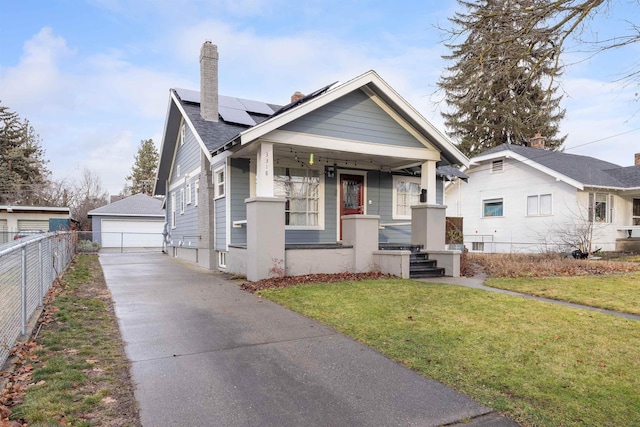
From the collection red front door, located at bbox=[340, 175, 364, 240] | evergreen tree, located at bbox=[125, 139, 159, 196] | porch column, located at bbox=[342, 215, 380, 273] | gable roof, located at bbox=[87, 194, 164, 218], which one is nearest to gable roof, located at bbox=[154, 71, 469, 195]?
red front door, located at bbox=[340, 175, 364, 240]

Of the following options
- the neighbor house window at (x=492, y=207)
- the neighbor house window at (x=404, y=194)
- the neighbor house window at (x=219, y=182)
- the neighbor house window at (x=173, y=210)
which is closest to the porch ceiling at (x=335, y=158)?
the neighbor house window at (x=404, y=194)

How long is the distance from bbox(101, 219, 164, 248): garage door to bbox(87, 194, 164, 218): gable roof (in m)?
0.66

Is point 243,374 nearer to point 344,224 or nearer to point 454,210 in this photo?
point 344,224

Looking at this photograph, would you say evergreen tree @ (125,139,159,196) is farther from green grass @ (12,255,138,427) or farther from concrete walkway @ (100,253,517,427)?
concrete walkway @ (100,253,517,427)

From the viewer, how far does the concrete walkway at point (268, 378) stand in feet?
9.77

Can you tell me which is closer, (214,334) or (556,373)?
(556,373)

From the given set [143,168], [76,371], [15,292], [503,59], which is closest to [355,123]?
[503,59]

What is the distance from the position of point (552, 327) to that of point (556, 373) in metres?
1.82

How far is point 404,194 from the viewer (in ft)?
45.5

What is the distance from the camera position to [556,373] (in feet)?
12.4

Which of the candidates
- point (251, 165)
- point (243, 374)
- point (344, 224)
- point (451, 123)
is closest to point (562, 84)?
point (243, 374)

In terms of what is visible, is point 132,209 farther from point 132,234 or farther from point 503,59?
point 503,59

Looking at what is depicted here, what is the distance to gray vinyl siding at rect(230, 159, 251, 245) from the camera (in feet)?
36.4

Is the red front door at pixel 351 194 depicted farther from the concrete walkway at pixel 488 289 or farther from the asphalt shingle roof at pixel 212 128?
the asphalt shingle roof at pixel 212 128
